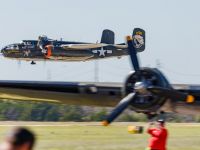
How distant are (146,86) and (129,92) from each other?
91cm

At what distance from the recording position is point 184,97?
1523 cm

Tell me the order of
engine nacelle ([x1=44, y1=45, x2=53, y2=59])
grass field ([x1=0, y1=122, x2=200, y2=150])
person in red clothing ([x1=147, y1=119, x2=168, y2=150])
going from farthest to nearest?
engine nacelle ([x1=44, y1=45, x2=53, y2=59]) → grass field ([x1=0, y1=122, x2=200, y2=150]) → person in red clothing ([x1=147, y1=119, x2=168, y2=150])

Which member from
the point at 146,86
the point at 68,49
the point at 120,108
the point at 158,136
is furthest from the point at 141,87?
the point at 68,49

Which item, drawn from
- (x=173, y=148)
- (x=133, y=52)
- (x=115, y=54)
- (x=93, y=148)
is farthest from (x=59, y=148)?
(x=115, y=54)

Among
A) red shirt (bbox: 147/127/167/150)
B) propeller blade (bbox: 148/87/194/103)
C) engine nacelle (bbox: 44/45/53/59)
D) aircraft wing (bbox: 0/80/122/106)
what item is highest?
propeller blade (bbox: 148/87/194/103)

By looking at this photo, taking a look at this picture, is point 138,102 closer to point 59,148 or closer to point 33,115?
point 59,148

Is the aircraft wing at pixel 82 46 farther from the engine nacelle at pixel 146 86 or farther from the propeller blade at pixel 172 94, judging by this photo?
the propeller blade at pixel 172 94

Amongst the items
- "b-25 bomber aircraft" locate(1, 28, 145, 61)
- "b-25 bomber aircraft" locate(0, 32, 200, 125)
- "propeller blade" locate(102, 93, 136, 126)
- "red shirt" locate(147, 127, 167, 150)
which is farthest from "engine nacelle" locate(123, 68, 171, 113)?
"b-25 bomber aircraft" locate(1, 28, 145, 61)

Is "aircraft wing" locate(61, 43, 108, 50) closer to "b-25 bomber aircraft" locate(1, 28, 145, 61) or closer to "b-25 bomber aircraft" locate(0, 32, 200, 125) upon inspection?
"b-25 bomber aircraft" locate(1, 28, 145, 61)

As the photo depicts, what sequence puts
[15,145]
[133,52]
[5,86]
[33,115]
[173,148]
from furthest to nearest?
[33,115] < [173,148] < [5,86] < [133,52] < [15,145]

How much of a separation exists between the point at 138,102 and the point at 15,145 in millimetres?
12268

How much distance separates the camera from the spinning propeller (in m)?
14.8

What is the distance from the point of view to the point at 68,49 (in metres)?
76.2

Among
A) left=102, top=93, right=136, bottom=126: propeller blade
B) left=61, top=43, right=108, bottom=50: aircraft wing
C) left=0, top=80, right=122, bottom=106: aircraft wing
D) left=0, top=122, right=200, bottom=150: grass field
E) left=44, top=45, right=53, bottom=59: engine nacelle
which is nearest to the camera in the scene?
left=102, top=93, right=136, bottom=126: propeller blade
